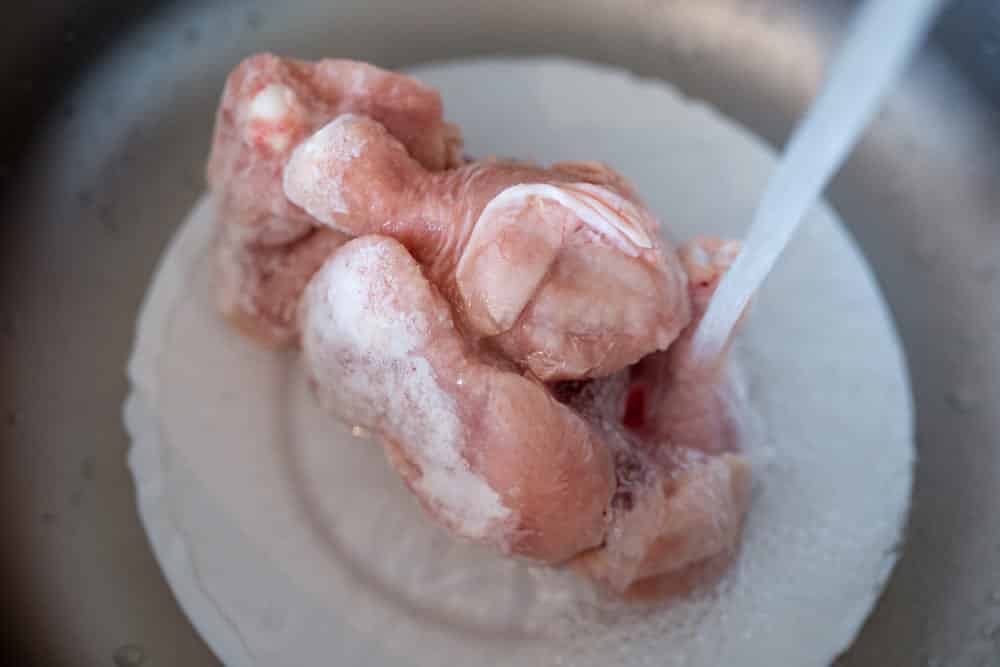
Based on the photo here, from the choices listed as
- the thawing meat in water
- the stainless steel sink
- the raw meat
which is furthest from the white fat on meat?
the stainless steel sink

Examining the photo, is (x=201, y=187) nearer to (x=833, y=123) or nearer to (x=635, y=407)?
(x=635, y=407)

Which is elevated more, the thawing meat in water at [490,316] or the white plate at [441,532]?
the thawing meat in water at [490,316]

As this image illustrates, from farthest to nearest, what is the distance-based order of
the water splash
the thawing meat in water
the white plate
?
the white plate < the thawing meat in water < the water splash

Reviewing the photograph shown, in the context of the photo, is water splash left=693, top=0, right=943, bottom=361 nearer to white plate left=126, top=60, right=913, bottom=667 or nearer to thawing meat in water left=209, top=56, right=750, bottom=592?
thawing meat in water left=209, top=56, right=750, bottom=592

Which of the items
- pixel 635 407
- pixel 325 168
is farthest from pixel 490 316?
pixel 635 407

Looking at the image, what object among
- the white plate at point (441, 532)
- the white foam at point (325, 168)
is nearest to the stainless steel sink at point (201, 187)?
the white plate at point (441, 532)

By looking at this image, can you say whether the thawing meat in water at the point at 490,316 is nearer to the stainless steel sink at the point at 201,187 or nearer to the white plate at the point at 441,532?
the white plate at the point at 441,532
